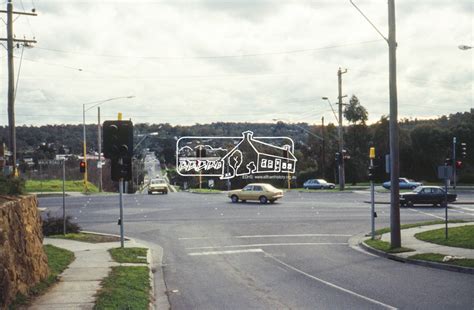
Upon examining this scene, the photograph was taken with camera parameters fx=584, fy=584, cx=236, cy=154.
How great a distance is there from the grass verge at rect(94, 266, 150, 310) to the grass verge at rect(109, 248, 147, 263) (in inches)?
64.6

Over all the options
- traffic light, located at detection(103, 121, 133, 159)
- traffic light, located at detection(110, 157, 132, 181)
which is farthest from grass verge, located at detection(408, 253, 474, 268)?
traffic light, located at detection(103, 121, 133, 159)

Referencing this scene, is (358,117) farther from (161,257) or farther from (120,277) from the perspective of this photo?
(120,277)

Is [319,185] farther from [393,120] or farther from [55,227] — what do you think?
[393,120]

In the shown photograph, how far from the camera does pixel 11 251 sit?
10344 mm

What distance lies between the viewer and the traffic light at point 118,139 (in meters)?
18.3

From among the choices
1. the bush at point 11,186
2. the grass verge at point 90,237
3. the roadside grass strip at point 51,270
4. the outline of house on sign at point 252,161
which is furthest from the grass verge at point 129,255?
the outline of house on sign at point 252,161

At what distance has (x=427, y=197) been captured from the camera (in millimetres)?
39500

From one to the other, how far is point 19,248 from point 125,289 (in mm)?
2250

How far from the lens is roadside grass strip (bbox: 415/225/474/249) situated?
19578 millimetres

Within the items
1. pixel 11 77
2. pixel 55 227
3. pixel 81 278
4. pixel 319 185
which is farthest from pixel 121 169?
pixel 319 185

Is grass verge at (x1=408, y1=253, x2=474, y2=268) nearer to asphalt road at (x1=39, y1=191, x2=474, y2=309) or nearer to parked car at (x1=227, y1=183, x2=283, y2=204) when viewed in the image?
asphalt road at (x1=39, y1=191, x2=474, y2=309)

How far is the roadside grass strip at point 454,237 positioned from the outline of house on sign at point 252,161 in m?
58.3

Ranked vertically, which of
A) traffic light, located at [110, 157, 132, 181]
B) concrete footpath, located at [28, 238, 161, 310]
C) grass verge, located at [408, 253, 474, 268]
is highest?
traffic light, located at [110, 157, 132, 181]

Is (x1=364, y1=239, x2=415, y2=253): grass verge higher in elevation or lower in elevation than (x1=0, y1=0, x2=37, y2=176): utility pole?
lower
